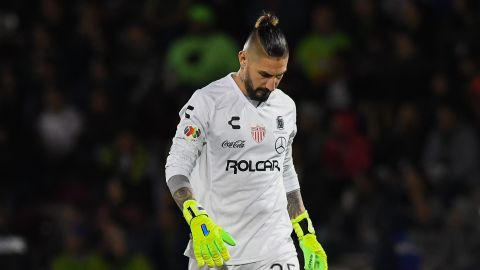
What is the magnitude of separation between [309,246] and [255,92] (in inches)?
37.8

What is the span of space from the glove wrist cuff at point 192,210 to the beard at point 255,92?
74cm

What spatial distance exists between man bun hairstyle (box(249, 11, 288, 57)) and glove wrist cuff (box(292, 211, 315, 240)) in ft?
3.37

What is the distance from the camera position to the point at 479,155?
10258mm

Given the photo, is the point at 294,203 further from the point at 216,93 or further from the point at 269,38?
the point at 269,38

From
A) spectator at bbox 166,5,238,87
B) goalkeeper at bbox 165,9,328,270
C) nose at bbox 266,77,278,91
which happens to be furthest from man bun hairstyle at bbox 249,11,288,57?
Result: spectator at bbox 166,5,238,87

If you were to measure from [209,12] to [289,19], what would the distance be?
1.12 m

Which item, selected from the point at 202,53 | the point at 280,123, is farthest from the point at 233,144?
the point at 202,53

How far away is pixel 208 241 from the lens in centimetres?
488

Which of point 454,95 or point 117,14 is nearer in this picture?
point 454,95

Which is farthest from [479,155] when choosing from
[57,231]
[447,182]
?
[57,231]

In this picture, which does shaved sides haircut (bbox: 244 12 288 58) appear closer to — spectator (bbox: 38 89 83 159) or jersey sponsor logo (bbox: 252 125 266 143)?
jersey sponsor logo (bbox: 252 125 266 143)

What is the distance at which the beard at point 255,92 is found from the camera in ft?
17.7

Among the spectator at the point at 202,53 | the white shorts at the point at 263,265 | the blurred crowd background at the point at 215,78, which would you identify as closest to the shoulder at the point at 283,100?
the white shorts at the point at 263,265

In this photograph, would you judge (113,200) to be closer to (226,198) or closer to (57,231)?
(57,231)
